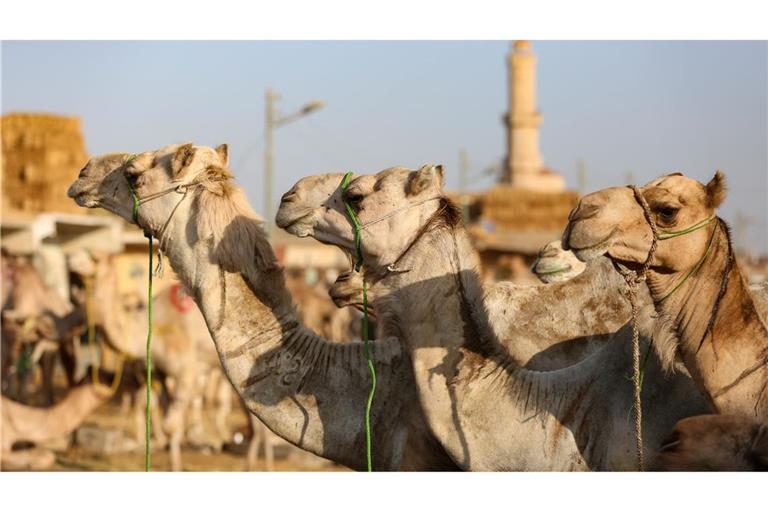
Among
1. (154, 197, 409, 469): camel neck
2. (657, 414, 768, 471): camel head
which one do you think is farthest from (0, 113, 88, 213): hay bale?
(657, 414, 768, 471): camel head

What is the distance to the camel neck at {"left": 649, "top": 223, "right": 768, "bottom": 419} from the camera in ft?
16.4

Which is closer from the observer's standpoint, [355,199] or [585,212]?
[585,212]

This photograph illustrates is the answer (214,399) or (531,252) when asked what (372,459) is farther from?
(531,252)

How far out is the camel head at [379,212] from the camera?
5.55 meters

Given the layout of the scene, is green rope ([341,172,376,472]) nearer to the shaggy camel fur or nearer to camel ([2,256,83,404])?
the shaggy camel fur

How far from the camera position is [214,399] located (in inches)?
713

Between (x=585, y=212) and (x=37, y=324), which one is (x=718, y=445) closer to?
(x=585, y=212)

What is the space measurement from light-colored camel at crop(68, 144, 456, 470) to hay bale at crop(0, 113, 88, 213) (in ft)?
67.9

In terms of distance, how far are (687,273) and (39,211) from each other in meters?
23.4

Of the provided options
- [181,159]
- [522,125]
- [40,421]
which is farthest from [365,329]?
[522,125]

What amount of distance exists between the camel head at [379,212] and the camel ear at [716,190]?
1196 millimetres

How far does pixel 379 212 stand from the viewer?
5.56 m

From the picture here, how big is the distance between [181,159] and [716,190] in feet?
8.67

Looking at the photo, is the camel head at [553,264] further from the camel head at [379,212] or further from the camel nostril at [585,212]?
the camel nostril at [585,212]
